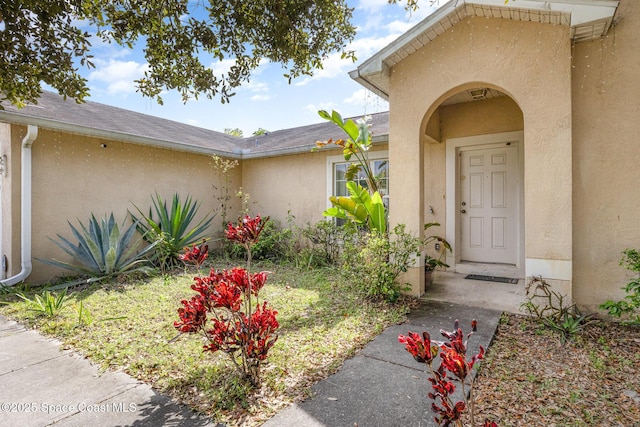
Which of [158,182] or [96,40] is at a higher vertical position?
[96,40]

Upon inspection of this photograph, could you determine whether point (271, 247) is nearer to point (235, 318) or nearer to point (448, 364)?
point (235, 318)

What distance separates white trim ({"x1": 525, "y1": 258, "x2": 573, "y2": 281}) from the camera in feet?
13.9

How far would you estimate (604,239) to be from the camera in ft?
14.4

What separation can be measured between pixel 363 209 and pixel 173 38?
3.76 meters

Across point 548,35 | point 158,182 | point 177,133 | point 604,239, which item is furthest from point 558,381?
point 177,133

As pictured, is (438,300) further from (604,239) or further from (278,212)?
(278,212)

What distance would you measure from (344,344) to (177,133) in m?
8.63

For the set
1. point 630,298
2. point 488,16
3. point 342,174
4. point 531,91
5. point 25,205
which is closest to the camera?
point 630,298

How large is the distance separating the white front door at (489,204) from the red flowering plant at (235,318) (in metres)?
5.77

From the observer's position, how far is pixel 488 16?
15.4ft

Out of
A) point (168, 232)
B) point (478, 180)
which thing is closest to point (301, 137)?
point (168, 232)

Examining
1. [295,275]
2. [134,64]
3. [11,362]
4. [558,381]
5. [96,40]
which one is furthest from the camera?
[295,275]

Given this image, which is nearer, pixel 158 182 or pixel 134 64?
pixel 134 64

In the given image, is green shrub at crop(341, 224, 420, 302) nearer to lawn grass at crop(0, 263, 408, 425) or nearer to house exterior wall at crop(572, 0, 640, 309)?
lawn grass at crop(0, 263, 408, 425)
